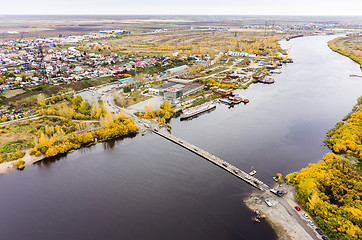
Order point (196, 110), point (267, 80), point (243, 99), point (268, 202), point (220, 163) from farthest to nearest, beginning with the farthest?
1. point (267, 80)
2. point (243, 99)
3. point (196, 110)
4. point (220, 163)
5. point (268, 202)

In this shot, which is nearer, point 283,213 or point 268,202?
point 283,213

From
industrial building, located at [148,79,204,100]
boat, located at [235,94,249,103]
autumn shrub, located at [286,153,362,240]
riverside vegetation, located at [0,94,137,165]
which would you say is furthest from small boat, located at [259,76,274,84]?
riverside vegetation, located at [0,94,137,165]

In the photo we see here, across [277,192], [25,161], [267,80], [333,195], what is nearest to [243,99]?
[267,80]

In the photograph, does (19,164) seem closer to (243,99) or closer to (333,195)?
(333,195)

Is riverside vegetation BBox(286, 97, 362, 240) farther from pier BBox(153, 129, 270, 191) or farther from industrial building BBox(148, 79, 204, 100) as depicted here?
industrial building BBox(148, 79, 204, 100)

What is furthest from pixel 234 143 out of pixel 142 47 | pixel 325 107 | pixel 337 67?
pixel 142 47

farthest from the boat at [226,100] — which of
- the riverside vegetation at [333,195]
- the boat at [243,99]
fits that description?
the riverside vegetation at [333,195]
